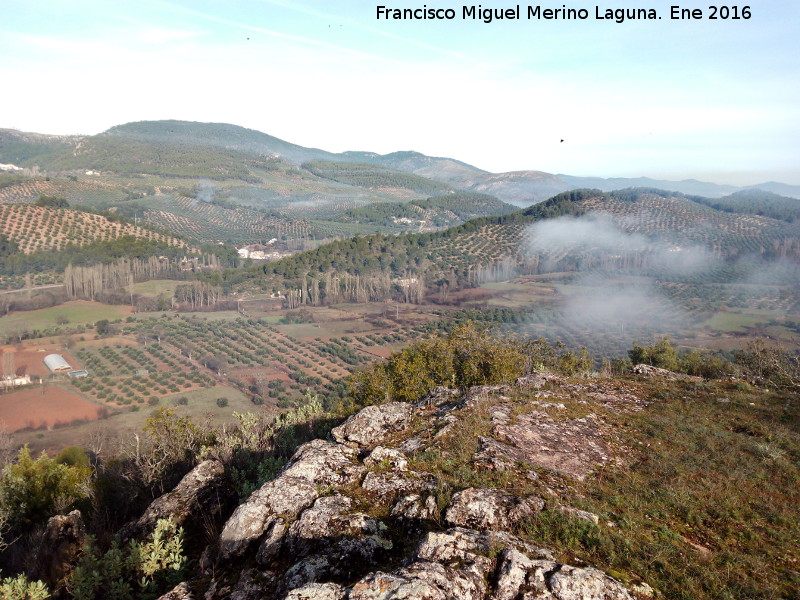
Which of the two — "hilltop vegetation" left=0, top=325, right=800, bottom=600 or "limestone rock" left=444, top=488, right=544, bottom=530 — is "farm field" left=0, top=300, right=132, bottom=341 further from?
"limestone rock" left=444, top=488, right=544, bottom=530

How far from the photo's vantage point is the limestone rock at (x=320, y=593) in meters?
5.07

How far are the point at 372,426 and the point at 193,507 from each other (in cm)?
439

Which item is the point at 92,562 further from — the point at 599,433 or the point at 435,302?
the point at 435,302

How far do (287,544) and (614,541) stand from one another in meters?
4.85

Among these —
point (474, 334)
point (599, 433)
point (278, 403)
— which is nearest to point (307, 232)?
point (278, 403)

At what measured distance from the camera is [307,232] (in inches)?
7387

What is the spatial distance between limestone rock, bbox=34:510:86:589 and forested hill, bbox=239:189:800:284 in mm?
93314

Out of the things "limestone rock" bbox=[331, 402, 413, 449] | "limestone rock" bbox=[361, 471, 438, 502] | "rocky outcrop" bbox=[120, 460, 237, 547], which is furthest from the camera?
"limestone rock" bbox=[331, 402, 413, 449]

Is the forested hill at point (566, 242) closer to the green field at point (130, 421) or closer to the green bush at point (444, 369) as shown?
the green field at point (130, 421)

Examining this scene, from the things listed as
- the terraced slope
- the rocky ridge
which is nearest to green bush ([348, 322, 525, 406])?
the rocky ridge

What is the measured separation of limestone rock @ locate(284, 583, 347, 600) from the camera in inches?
200

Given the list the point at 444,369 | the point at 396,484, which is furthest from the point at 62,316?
the point at 396,484

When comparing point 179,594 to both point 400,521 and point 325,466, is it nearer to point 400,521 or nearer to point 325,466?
point 325,466

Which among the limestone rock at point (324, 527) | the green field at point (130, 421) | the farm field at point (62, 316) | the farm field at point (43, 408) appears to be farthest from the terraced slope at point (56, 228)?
the limestone rock at point (324, 527)
